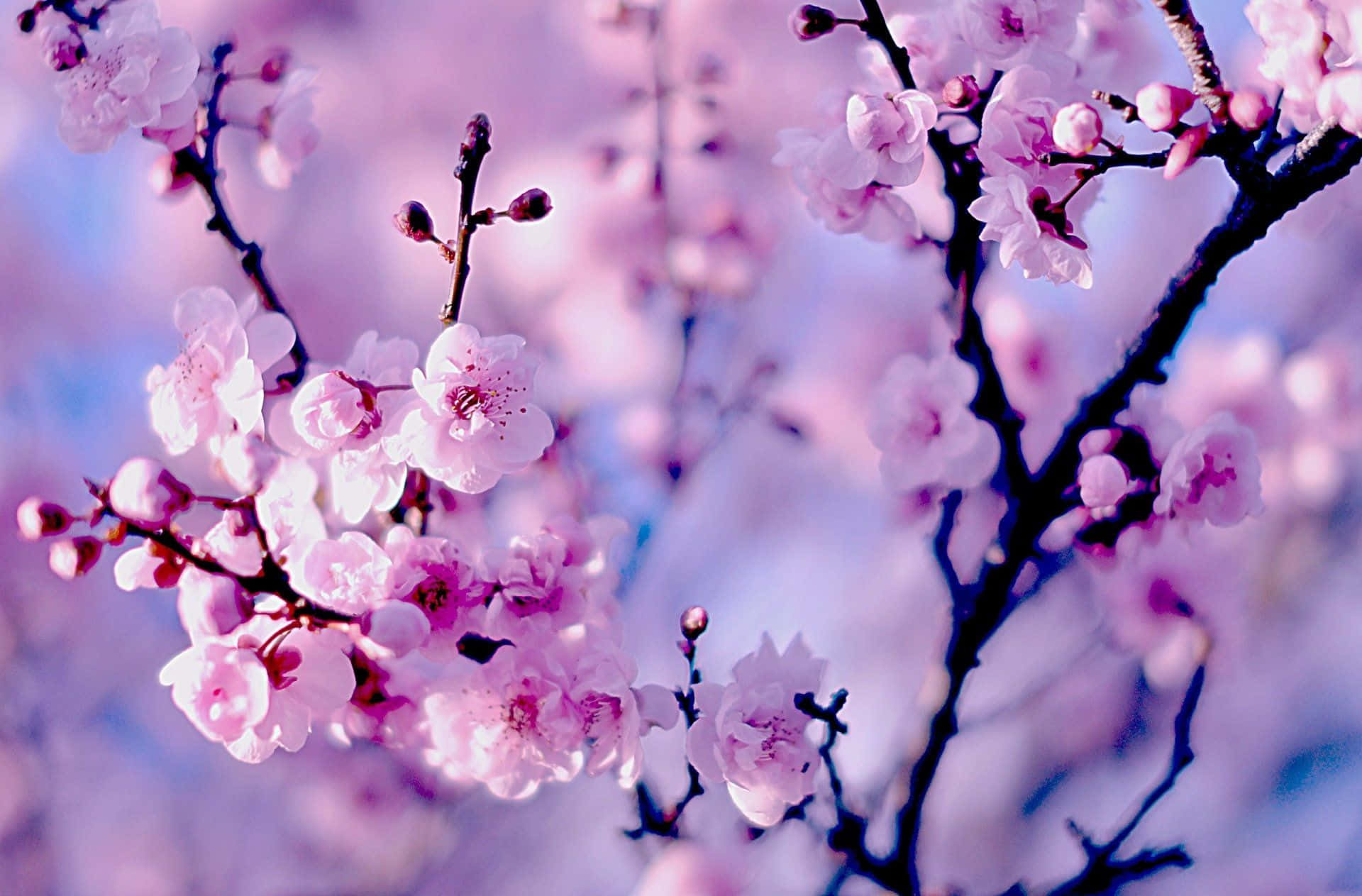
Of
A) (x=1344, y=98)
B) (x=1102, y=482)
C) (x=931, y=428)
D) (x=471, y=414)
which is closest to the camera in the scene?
(x=1344, y=98)

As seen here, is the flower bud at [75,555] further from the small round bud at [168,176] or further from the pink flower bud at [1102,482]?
the pink flower bud at [1102,482]

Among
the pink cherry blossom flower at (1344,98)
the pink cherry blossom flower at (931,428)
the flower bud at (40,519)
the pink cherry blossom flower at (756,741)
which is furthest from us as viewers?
the pink cherry blossom flower at (931,428)

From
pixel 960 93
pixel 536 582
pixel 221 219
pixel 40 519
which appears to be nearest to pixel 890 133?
pixel 960 93

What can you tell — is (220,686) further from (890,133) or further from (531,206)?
(890,133)

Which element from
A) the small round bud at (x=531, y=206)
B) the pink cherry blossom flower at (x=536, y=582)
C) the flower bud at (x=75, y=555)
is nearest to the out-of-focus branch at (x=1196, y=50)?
the small round bud at (x=531, y=206)

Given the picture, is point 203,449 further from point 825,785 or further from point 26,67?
point 825,785

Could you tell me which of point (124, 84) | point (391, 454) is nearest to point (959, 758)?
point (391, 454)

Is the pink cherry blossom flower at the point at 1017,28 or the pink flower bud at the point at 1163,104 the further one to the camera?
the pink cherry blossom flower at the point at 1017,28
